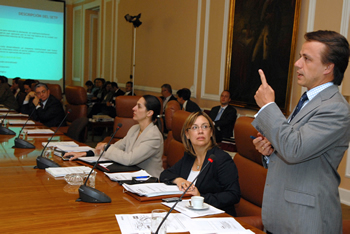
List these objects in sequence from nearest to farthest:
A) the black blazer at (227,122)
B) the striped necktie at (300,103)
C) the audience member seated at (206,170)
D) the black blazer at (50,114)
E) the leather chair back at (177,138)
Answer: the striped necktie at (300,103) < the audience member seated at (206,170) < the leather chair back at (177,138) < the black blazer at (50,114) < the black blazer at (227,122)

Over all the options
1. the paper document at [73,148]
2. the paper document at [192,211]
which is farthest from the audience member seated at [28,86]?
the paper document at [192,211]

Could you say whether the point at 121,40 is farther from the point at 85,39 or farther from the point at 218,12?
the point at 218,12

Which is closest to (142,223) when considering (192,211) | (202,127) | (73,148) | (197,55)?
(192,211)

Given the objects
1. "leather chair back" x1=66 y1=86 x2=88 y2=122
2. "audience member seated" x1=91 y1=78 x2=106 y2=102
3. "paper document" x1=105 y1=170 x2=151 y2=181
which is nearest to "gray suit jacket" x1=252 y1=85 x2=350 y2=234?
"paper document" x1=105 y1=170 x2=151 y2=181

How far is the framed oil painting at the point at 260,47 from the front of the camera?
A: 16.1 feet

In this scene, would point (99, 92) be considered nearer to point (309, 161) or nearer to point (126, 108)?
point (126, 108)

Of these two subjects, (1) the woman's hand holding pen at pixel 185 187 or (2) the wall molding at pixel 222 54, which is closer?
(1) the woman's hand holding pen at pixel 185 187

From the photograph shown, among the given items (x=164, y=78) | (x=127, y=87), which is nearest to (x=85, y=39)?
(x=127, y=87)

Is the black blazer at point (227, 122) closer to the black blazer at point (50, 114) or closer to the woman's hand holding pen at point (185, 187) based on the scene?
the black blazer at point (50, 114)

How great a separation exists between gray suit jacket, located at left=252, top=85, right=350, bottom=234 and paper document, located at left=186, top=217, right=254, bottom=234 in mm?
200

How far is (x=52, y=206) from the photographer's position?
1670 mm

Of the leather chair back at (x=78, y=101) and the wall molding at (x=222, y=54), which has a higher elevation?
the wall molding at (x=222, y=54)

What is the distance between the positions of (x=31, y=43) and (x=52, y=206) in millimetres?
10813

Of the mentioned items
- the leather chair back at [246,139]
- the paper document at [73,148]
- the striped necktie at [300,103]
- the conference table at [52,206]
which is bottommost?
the paper document at [73,148]
